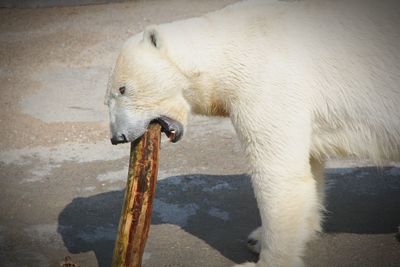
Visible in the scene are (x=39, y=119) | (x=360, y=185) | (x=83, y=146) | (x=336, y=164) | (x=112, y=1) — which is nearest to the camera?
(x=360, y=185)

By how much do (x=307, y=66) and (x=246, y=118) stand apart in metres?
0.46

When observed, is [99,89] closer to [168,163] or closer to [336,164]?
[168,163]

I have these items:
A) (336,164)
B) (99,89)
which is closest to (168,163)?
(336,164)

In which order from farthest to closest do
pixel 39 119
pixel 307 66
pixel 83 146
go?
pixel 39 119 → pixel 83 146 → pixel 307 66

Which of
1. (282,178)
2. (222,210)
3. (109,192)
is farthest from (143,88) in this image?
(109,192)

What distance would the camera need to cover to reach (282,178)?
3945mm

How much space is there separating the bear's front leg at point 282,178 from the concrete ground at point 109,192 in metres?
0.55

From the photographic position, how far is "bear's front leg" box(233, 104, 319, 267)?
12.9 ft

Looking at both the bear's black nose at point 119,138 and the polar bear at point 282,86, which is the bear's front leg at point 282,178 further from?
the bear's black nose at point 119,138

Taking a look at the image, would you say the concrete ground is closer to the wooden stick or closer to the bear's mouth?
the wooden stick

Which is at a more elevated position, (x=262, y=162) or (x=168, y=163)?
(x=262, y=162)

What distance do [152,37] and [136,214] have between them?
1.07 m

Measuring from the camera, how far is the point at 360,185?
5.55 m

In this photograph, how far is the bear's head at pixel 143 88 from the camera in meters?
4.10
